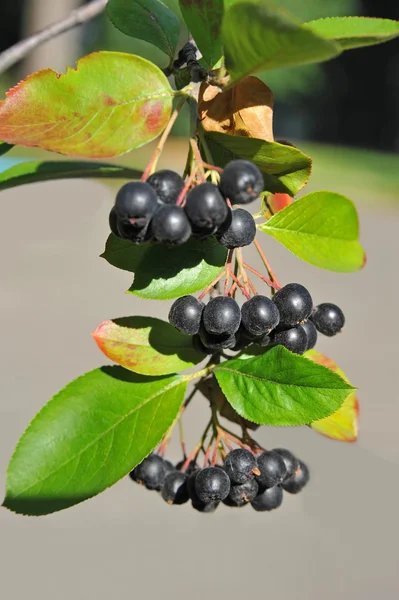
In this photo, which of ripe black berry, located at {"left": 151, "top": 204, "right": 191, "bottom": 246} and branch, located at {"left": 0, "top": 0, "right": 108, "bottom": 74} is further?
branch, located at {"left": 0, "top": 0, "right": 108, "bottom": 74}

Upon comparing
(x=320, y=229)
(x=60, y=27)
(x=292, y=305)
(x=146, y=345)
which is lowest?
(x=146, y=345)

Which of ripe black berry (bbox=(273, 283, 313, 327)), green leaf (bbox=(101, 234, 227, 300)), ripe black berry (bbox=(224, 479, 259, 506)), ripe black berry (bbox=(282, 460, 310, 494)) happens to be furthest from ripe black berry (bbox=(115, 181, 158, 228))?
ripe black berry (bbox=(282, 460, 310, 494))

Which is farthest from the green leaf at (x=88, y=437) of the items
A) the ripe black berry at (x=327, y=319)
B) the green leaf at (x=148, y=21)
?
the green leaf at (x=148, y=21)

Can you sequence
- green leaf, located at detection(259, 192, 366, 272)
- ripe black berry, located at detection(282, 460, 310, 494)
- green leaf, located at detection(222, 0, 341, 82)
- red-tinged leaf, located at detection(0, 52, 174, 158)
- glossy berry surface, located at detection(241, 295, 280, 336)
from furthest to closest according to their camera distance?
ripe black berry, located at detection(282, 460, 310, 494) → green leaf, located at detection(259, 192, 366, 272) → glossy berry surface, located at detection(241, 295, 280, 336) → red-tinged leaf, located at detection(0, 52, 174, 158) → green leaf, located at detection(222, 0, 341, 82)

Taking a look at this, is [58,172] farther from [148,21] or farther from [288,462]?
[288,462]

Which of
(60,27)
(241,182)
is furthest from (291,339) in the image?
(60,27)

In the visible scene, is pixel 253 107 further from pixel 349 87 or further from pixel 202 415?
pixel 349 87

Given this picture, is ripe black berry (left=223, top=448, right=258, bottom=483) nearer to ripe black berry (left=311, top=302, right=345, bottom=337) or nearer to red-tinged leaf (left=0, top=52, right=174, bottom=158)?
ripe black berry (left=311, top=302, right=345, bottom=337)
